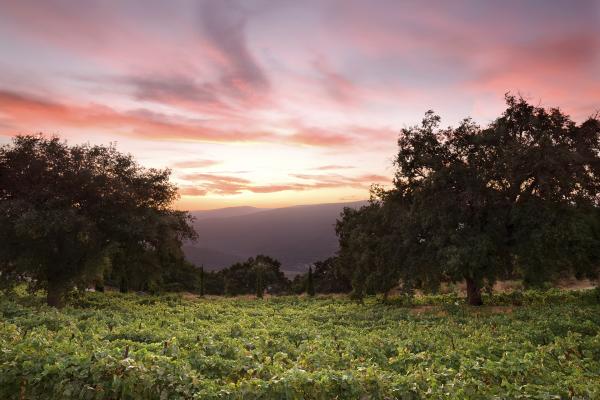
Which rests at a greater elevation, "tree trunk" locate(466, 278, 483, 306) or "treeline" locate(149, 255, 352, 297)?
"tree trunk" locate(466, 278, 483, 306)

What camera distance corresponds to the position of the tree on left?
2662 cm

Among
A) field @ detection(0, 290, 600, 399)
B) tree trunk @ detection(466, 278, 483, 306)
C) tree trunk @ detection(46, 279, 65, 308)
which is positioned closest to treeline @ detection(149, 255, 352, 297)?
tree trunk @ detection(466, 278, 483, 306)

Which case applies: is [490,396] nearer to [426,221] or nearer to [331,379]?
[331,379]

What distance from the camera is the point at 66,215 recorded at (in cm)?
2597

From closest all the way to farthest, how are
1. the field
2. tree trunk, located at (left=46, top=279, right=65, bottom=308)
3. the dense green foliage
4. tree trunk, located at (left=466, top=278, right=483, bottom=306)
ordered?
the field, the dense green foliage, tree trunk, located at (left=46, top=279, right=65, bottom=308), tree trunk, located at (left=466, top=278, right=483, bottom=306)

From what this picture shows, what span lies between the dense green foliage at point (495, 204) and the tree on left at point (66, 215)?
1759 cm

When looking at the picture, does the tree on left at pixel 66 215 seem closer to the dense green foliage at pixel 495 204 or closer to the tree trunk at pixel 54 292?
the tree trunk at pixel 54 292

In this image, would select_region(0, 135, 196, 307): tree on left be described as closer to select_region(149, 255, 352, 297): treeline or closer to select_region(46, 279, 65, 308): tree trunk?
select_region(46, 279, 65, 308): tree trunk

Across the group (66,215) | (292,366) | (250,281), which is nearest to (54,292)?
(66,215)

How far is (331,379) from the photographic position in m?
7.92

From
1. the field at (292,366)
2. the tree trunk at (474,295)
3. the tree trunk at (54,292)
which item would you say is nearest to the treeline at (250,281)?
the tree trunk at (474,295)

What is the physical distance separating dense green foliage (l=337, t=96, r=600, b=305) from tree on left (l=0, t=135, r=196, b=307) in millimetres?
17589

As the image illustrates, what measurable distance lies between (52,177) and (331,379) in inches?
1053

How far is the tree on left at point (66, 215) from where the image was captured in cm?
2662
